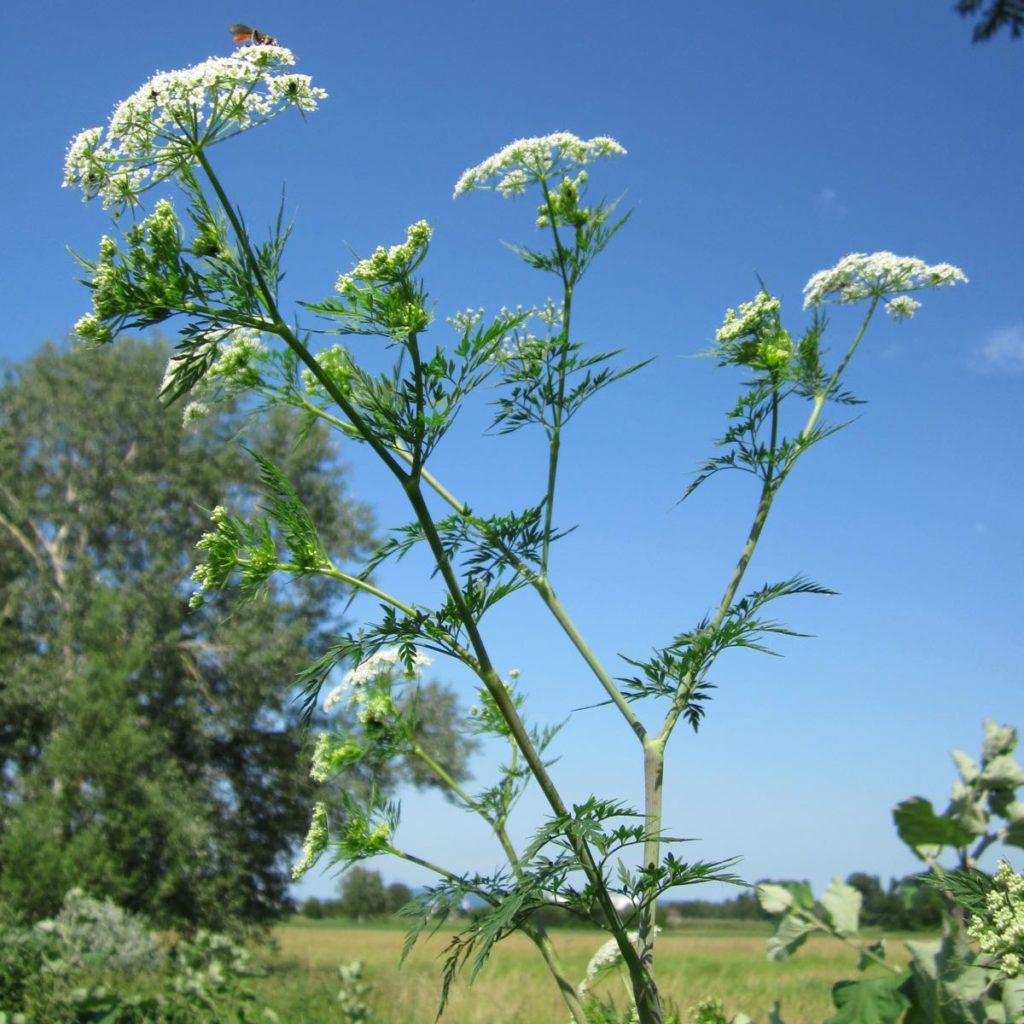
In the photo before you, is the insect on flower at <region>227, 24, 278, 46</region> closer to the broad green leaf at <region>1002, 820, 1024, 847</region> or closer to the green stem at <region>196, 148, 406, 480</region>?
the green stem at <region>196, 148, 406, 480</region>

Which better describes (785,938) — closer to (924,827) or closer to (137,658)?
(924,827)

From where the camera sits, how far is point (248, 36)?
6.89 ft

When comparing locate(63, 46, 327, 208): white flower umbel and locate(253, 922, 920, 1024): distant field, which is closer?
locate(63, 46, 327, 208): white flower umbel

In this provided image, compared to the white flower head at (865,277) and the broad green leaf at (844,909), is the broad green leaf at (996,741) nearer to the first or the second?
the broad green leaf at (844,909)

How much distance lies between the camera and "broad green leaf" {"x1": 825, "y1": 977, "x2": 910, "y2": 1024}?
4.66ft

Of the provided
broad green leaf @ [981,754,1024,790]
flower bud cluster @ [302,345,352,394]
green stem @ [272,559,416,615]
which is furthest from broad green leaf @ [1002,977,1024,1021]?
flower bud cluster @ [302,345,352,394]

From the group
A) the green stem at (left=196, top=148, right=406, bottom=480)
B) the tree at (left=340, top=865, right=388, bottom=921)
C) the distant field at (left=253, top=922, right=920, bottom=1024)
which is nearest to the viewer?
the green stem at (left=196, top=148, right=406, bottom=480)

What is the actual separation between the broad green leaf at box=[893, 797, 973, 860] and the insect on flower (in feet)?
5.77

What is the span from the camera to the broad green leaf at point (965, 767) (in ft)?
4.78

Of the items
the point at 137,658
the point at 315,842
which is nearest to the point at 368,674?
the point at 315,842

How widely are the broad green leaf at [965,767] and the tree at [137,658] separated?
17.0 metres

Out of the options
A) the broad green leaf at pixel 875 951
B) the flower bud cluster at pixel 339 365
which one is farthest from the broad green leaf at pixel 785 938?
the flower bud cluster at pixel 339 365

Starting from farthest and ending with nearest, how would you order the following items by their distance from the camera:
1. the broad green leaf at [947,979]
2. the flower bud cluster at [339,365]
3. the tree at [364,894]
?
the tree at [364,894] < the flower bud cluster at [339,365] < the broad green leaf at [947,979]

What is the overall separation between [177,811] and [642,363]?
17064mm
